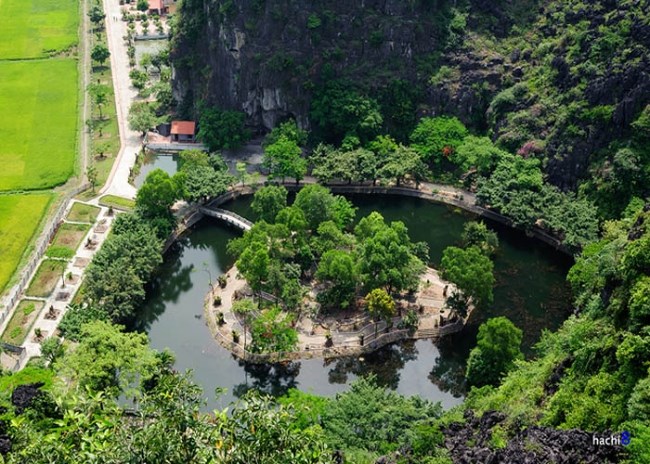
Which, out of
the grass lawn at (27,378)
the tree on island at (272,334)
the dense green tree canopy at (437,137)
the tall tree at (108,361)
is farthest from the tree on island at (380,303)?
the dense green tree canopy at (437,137)

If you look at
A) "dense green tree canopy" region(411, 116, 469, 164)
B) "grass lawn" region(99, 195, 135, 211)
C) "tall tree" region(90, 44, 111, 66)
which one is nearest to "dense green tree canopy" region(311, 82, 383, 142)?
"dense green tree canopy" region(411, 116, 469, 164)

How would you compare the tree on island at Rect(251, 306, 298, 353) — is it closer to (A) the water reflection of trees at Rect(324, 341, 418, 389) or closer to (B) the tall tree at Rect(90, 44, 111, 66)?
(A) the water reflection of trees at Rect(324, 341, 418, 389)

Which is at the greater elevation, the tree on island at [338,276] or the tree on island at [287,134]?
the tree on island at [287,134]

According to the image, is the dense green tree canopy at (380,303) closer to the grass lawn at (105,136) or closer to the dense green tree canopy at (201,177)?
the dense green tree canopy at (201,177)

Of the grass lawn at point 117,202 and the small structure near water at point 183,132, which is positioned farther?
the small structure near water at point 183,132

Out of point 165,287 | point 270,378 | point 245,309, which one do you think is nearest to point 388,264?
point 245,309

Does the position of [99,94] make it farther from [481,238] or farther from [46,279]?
[481,238]
